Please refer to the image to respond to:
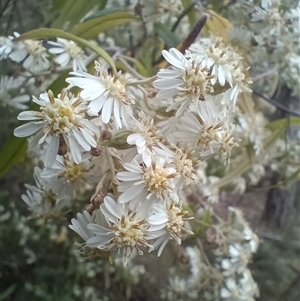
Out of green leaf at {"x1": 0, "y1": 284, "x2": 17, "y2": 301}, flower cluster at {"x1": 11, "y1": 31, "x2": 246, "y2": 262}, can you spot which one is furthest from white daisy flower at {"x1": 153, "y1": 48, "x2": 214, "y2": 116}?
green leaf at {"x1": 0, "y1": 284, "x2": 17, "y2": 301}

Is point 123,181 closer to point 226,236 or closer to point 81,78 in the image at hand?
point 81,78

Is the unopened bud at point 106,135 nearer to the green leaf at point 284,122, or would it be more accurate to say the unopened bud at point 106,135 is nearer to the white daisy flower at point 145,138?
the white daisy flower at point 145,138

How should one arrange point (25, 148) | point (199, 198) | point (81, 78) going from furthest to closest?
point (199, 198), point (25, 148), point (81, 78)

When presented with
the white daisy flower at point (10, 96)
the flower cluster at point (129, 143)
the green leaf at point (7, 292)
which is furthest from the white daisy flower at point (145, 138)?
the green leaf at point (7, 292)

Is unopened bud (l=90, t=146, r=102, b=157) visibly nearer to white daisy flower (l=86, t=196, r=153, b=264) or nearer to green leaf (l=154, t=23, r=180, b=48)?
white daisy flower (l=86, t=196, r=153, b=264)

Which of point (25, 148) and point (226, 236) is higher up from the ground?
point (25, 148)

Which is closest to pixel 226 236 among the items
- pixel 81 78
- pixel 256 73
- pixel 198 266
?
pixel 198 266
